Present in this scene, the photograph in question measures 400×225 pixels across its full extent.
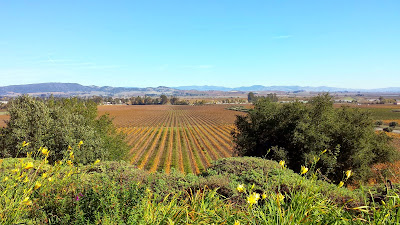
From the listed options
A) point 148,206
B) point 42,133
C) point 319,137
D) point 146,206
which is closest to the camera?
point 148,206

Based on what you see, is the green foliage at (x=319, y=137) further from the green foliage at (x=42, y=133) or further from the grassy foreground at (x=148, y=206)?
the green foliage at (x=42, y=133)

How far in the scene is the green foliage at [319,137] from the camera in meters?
18.3

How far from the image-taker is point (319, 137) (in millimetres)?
18234

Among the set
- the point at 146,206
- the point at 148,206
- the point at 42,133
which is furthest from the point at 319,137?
the point at 42,133

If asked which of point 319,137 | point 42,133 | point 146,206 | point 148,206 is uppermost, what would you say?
point 148,206

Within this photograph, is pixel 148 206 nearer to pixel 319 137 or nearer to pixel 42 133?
pixel 319 137

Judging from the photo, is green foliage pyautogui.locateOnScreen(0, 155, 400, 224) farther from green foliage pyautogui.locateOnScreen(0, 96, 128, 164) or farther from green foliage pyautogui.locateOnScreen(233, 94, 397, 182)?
green foliage pyautogui.locateOnScreen(0, 96, 128, 164)

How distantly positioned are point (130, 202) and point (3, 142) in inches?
857

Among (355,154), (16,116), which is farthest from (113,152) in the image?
(355,154)

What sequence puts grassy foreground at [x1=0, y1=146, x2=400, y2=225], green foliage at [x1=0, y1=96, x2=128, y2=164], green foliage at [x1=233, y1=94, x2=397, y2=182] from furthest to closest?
green foliage at [x1=233, y1=94, x2=397, y2=182], green foliage at [x1=0, y1=96, x2=128, y2=164], grassy foreground at [x1=0, y1=146, x2=400, y2=225]

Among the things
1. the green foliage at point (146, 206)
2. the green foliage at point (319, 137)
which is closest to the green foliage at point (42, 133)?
the green foliage at point (146, 206)

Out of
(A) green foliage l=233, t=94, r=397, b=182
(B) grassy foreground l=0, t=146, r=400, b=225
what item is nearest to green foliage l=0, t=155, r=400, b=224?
(B) grassy foreground l=0, t=146, r=400, b=225

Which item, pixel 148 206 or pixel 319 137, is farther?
pixel 319 137

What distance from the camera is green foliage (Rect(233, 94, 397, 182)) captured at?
18.3m
